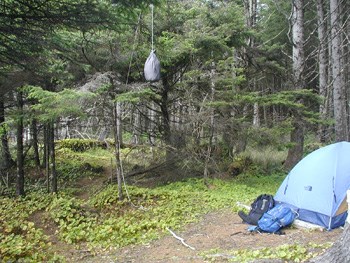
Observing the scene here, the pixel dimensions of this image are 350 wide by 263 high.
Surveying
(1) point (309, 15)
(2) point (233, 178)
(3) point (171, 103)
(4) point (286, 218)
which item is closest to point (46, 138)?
(3) point (171, 103)

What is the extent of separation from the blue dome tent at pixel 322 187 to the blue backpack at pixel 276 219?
359mm

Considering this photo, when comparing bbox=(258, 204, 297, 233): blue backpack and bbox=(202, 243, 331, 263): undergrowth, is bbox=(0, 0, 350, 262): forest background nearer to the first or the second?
bbox=(258, 204, 297, 233): blue backpack

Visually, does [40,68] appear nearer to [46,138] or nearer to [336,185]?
[46,138]

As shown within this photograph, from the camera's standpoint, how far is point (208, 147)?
10141mm

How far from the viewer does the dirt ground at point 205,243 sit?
5414mm

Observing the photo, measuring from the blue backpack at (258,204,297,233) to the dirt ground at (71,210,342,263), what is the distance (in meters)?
0.14

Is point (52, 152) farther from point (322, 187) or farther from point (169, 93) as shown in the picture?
point (322, 187)

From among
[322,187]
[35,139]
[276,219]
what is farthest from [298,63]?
[35,139]

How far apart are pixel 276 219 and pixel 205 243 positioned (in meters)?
1.34

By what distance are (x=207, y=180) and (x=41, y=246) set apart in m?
5.11

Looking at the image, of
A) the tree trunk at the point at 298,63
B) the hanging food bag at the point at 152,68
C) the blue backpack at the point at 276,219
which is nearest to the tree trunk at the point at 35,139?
the hanging food bag at the point at 152,68

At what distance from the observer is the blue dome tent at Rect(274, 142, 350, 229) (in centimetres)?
612

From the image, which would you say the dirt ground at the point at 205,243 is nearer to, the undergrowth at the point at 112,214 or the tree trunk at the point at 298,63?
the undergrowth at the point at 112,214

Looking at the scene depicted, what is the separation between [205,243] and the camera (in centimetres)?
598
